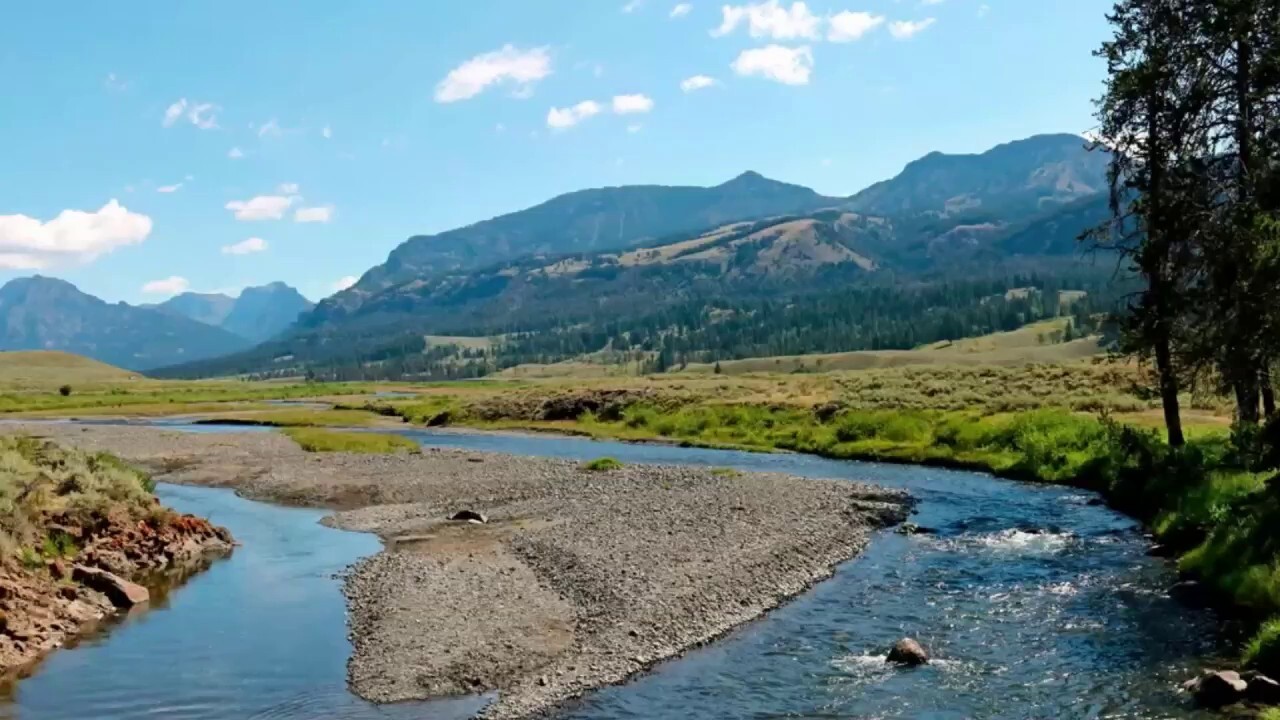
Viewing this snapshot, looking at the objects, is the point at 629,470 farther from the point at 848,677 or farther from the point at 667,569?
the point at 848,677

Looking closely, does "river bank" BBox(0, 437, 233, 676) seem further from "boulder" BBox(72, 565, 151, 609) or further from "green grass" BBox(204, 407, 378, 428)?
"green grass" BBox(204, 407, 378, 428)

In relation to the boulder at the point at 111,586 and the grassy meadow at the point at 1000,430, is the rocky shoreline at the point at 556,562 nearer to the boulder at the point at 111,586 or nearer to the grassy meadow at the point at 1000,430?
the boulder at the point at 111,586

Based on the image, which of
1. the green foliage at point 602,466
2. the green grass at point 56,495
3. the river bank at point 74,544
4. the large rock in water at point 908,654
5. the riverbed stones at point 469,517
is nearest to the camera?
the large rock in water at point 908,654

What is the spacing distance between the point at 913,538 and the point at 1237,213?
1560 cm

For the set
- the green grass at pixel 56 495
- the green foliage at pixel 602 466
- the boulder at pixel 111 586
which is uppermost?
the green grass at pixel 56 495

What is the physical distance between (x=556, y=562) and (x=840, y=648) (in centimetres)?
1136

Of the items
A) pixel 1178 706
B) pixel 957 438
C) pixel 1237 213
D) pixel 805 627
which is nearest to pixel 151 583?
pixel 805 627

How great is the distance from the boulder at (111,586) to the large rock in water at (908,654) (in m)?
21.6

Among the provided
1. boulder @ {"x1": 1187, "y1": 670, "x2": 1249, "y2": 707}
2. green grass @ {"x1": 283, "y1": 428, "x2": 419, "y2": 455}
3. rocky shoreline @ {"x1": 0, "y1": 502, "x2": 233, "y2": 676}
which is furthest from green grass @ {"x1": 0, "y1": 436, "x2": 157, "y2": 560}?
green grass @ {"x1": 283, "y1": 428, "x2": 419, "y2": 455}

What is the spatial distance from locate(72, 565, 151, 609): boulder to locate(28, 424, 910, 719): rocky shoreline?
19.9ft

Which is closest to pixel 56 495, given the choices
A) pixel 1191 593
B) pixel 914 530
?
pixel 914 530

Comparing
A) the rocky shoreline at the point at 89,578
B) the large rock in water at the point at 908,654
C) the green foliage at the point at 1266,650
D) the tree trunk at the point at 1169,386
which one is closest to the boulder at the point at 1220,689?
the green foliage at the point at 1266,650

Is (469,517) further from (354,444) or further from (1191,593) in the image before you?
(354,444)

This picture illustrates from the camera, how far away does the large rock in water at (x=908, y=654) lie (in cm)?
2139
